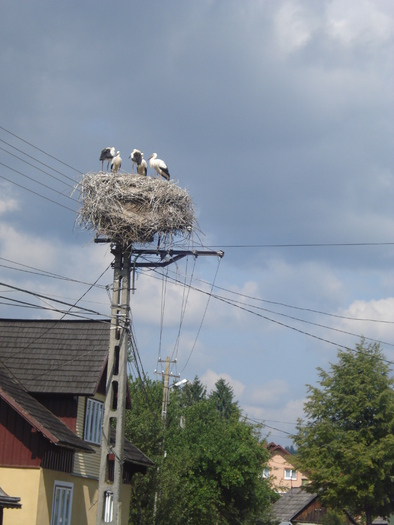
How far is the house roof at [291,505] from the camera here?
174 ft

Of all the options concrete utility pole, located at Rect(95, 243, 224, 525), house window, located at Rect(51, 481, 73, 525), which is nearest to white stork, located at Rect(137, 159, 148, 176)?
concrete utility pole, located at Rect(95, 243, 224, 525)

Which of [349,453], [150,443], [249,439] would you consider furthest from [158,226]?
[249,439]

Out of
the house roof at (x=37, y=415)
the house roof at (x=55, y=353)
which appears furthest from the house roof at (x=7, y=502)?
the house roof at (x=55, y=353)

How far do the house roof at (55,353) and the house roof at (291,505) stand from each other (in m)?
33.9

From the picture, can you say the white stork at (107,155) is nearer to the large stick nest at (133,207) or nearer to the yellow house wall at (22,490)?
the large stick nest at (133,207)

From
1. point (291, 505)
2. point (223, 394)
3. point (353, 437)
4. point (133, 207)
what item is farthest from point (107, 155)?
point (223, 394)

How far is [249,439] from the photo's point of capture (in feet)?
120

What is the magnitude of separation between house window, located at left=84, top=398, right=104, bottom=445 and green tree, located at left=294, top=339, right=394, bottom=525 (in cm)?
1294

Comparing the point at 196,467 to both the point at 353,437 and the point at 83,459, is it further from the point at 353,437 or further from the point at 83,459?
the point at 83,459

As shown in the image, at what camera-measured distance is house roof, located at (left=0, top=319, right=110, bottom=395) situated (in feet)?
69.3

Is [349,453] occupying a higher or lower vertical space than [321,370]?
lower

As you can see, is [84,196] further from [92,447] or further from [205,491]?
[205,491]

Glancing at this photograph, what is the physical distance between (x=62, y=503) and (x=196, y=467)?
48.4 feet

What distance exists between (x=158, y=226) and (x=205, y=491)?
19190mm
